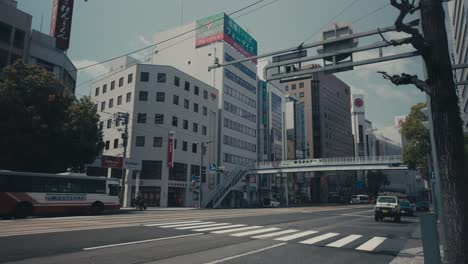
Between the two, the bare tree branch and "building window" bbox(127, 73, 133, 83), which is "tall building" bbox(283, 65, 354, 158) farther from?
the bare tree branch

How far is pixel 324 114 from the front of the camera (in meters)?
110

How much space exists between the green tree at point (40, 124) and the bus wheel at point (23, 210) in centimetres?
519

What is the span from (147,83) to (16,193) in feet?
93.0

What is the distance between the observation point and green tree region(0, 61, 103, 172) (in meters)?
22.8

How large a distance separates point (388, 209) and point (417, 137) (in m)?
13.9

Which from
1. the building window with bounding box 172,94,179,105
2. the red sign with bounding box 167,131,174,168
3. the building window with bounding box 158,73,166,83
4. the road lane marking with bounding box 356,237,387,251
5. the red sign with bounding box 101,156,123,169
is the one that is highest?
the building window with bounding box 158,73,166,83

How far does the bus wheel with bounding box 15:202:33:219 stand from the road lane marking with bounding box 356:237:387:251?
19.9m

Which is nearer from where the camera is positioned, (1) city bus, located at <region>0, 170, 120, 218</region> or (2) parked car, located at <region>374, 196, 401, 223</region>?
(1) city bus, located at <region>0, 170, 120, 218</region>

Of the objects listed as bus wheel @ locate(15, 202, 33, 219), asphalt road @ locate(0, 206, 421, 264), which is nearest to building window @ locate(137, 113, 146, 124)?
bus wheel @ locate(15, 202, 33, 219)

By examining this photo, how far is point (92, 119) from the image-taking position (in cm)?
2855

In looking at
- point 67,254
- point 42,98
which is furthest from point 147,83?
point 67,254

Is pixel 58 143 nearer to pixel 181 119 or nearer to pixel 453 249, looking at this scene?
pixel 181 119

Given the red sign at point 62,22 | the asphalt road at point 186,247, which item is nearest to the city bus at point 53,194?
the asphalt road at point 186,247

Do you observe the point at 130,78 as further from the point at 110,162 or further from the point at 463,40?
Answer: the point at 463,40
